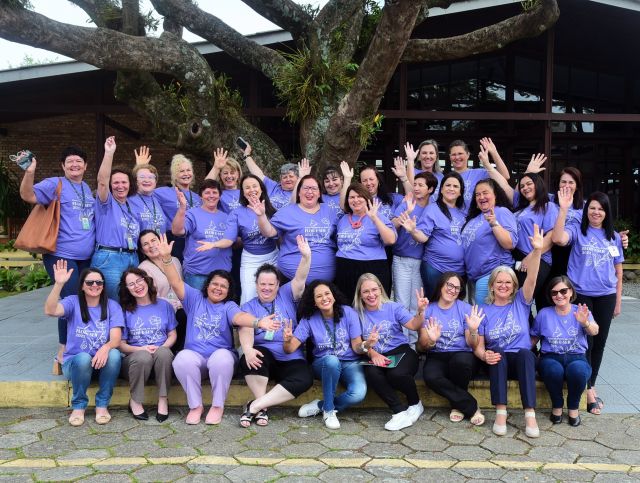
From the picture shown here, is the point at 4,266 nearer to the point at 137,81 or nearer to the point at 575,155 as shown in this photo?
the point at 137,81

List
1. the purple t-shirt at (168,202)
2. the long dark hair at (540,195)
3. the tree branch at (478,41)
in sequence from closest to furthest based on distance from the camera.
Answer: the long dark hair at (540,195) → the purple t-shirt at (168,202) → the tree branch at (478,41)

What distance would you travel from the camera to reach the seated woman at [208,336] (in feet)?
14.0

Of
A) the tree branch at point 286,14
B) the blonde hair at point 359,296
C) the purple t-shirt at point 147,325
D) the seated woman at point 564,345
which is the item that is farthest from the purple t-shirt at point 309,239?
the tree branch at point 286,14

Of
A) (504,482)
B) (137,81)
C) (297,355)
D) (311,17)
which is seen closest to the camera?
(504,482)

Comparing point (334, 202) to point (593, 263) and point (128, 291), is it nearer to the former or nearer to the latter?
point (128, 291)

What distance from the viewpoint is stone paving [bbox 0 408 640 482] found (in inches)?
134

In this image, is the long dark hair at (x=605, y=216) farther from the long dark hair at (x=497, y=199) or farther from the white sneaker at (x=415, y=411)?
the white sneaker at (x=415, y=411)

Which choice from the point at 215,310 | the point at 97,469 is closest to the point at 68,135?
the point at 215,310

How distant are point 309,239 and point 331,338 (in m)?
0.84

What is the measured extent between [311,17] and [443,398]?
525cm

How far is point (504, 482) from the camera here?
3328mm

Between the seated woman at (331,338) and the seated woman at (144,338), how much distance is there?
3.02ft

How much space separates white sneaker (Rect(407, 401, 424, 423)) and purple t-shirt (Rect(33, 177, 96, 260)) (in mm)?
2759

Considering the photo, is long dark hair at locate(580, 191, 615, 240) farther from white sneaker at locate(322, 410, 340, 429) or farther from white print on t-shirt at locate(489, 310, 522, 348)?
white sneaker at locate(322, 410, 340, 429)
